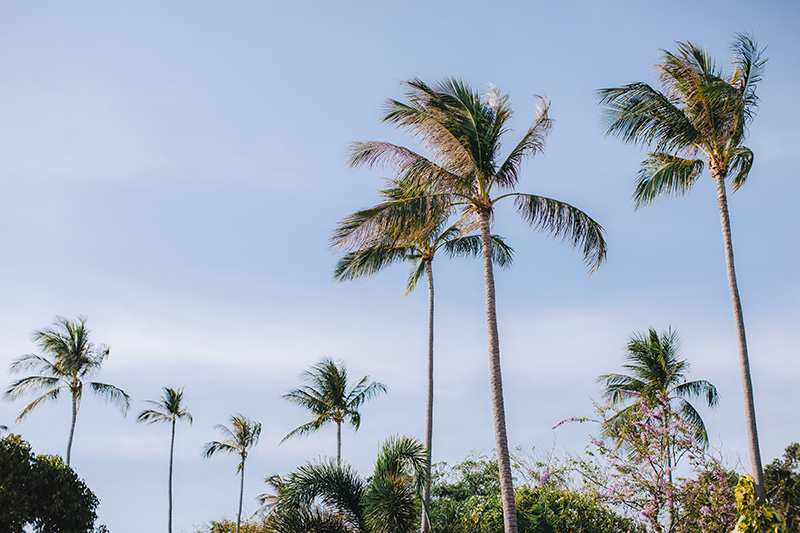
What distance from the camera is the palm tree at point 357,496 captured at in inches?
535

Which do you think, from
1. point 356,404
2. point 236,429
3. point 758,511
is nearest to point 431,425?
point 356,404

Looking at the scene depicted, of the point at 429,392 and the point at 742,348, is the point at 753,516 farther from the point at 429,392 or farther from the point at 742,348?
the point at 429,392

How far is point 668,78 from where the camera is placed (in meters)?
16.1

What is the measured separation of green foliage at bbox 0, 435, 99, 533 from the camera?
48.1 feet

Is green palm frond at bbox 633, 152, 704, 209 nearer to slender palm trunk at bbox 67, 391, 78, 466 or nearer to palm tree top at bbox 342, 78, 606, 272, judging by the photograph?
palm tree top at bbox 342, 78, 606, 272

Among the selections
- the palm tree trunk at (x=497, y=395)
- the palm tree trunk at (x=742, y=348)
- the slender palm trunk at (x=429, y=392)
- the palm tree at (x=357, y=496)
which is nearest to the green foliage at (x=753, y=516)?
the palm tree trunk at (x=497, y=395)

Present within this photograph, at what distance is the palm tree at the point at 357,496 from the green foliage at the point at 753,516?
24.2 feet

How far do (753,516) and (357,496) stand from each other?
29.5 ft

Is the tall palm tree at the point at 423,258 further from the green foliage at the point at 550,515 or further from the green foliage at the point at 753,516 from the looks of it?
the green foliage at the point at 753,516

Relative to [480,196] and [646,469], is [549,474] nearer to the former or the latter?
[646,469]

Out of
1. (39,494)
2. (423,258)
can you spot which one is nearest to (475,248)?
(423,258)

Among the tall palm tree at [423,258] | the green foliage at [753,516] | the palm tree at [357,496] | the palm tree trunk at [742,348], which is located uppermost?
the tall palm tree at [423,258]

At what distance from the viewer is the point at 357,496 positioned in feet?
47.6

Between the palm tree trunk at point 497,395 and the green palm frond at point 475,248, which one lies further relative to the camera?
the green palm frond at point 475,248
